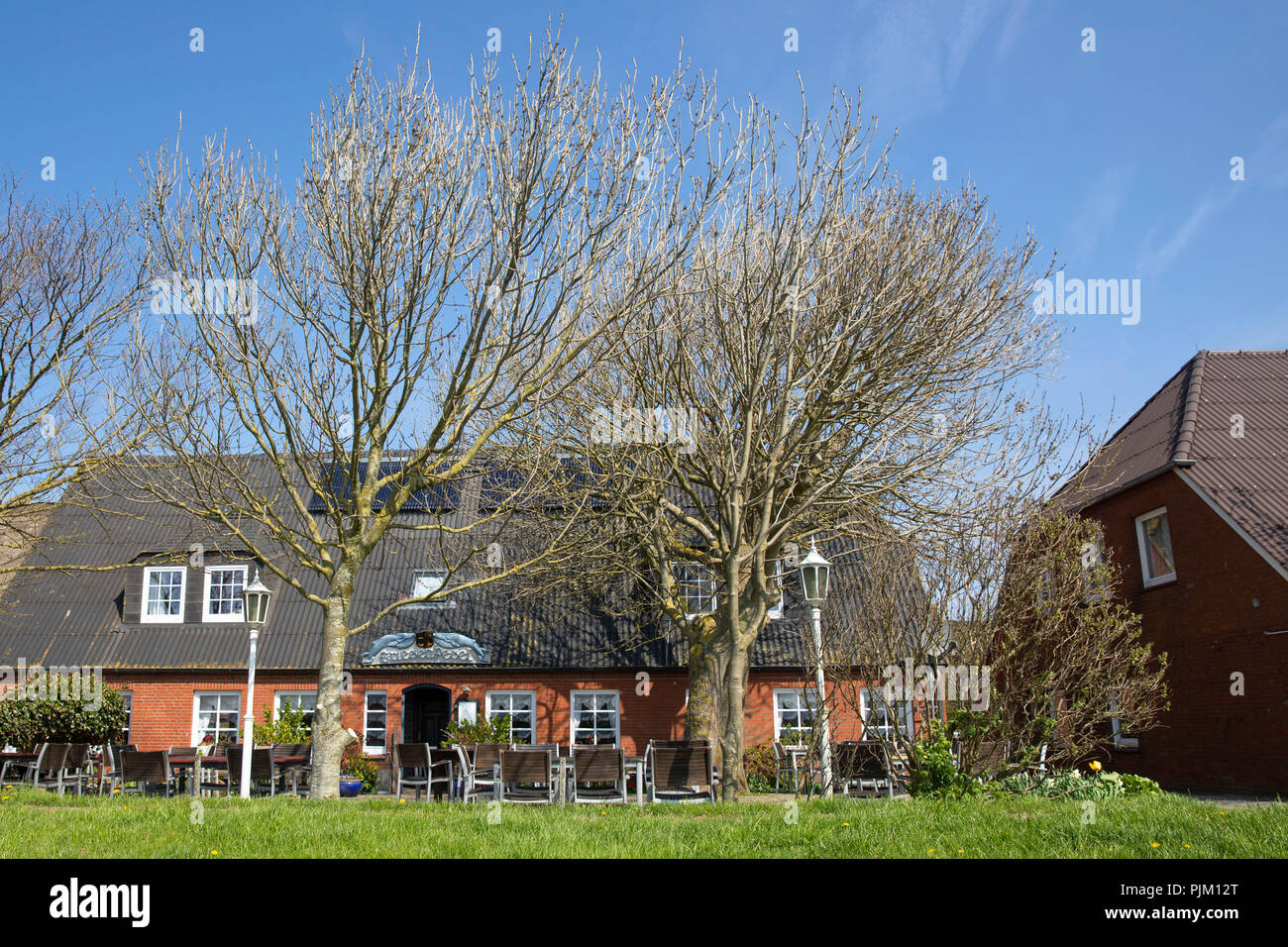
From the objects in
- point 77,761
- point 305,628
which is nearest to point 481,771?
point 77,761

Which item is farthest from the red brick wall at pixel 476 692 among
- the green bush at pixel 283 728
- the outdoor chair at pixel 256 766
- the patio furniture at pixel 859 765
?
the patio furniture at pixel 859 765

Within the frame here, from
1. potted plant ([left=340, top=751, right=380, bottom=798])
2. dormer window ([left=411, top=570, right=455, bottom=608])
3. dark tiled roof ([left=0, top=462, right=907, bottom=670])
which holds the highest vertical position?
dormer window ([left=411, top=570, right=455, bottom=608])

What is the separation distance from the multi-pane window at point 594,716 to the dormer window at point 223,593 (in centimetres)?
810

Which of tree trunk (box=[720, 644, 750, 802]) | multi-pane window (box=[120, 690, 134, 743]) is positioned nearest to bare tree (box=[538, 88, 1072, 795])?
tree trunk (box=[720, 644, 750, 802])

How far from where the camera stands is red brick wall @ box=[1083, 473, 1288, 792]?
49.7 ft

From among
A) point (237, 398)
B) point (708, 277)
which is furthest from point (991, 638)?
point (237, 398)

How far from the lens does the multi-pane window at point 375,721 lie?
20047 mm

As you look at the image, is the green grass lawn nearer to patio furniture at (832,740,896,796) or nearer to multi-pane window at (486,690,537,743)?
patio furniture at (832,740,896,796)

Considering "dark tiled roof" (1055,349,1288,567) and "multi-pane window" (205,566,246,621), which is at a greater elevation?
"dark tiled roof" (1055,349,1288,567)

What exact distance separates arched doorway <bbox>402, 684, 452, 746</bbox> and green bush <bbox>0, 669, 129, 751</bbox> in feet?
19.9

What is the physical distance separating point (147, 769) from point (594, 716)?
938 centimetres
